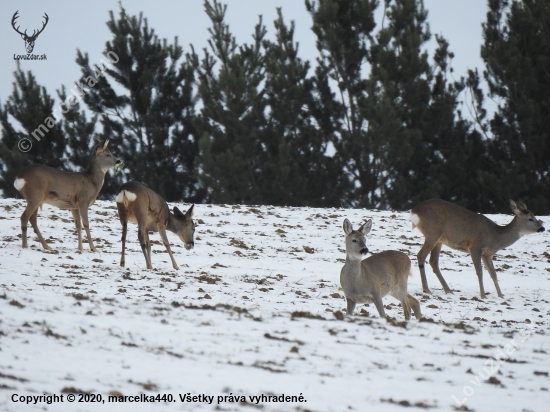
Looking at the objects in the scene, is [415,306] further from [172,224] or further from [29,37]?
[29,37]

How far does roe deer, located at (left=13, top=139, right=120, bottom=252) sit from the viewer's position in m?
12.6

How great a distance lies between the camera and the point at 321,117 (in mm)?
29531

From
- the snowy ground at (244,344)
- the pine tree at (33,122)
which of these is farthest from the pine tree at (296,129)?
the snowy ground at (244,344)

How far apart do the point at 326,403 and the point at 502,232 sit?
8.76 m

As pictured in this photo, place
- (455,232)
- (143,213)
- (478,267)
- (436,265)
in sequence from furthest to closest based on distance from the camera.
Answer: (455,232), (436,265), (478,267), (143,213)

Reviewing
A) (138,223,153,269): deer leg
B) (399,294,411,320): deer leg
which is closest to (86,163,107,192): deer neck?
(138,223,153,269): deer leg

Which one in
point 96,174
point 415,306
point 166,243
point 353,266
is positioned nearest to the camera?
point 353,266

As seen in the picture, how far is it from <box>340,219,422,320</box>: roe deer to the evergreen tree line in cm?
1704

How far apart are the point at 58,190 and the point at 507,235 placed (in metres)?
7.54

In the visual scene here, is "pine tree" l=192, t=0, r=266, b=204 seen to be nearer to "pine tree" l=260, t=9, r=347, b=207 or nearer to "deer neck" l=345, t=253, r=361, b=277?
"pine tree" l=260, t=9, r=347, b=207

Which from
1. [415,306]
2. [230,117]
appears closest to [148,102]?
[230,117]

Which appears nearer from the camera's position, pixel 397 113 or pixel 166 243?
pixel 166 243

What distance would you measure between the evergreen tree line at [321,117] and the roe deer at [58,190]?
1306 centimetres

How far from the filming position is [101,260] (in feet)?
39.2
